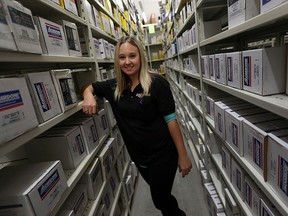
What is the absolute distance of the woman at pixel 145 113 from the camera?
1.24 meters

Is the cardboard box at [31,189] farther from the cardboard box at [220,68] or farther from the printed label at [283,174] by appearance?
the cardboard box at [220,68]

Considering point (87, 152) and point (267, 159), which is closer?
point (267, 159)

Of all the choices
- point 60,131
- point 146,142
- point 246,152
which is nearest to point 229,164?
point 246,152

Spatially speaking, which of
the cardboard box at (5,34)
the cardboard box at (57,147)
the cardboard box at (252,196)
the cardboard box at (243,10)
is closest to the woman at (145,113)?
the cardboard box at (57,147)

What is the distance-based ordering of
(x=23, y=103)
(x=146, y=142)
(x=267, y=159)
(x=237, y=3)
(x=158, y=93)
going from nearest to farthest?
(x=23, y=103), (x=267, y=159), (x=237, y=3), (x=158, y=93), (x=146, y=142)

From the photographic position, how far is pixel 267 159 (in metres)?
0.79

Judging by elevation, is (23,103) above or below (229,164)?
above

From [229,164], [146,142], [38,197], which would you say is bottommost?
[229,164]

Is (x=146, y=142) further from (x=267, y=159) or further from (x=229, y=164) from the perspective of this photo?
(x=267, y=159)

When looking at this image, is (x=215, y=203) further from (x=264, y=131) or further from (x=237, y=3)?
(x=237, y=3)

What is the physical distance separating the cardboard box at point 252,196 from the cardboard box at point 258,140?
142 mm

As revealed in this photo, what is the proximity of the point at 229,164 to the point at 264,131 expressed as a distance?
0.53 metres

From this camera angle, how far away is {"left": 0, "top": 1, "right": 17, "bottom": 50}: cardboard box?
0.58 m

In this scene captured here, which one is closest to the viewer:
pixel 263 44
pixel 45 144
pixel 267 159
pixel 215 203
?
pixel 267 159
